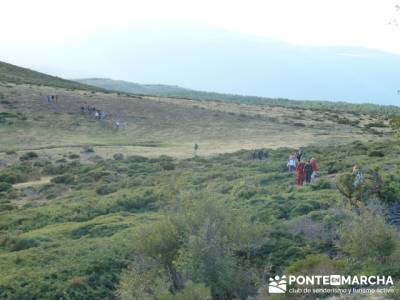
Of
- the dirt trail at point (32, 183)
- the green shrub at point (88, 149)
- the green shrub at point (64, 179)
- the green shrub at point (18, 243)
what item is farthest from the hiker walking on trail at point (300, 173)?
the green shrub at point (88, 149)

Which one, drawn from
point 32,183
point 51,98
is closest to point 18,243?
point 32,183

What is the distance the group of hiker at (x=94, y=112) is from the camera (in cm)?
5816

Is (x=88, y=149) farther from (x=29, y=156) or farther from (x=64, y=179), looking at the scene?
(x=64, y=179)

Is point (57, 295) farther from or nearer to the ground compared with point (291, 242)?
nearer to the ground

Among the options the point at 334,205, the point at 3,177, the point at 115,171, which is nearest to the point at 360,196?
the point at 334,205

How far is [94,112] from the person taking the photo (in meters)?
59.7

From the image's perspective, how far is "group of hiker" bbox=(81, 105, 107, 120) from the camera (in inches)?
2290

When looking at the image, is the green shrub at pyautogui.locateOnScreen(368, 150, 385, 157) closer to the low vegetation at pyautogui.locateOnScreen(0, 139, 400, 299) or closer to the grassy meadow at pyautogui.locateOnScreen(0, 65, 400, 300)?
the grassy meadow at pyautogui.locateOnScreen(0, 65, 400, 300)

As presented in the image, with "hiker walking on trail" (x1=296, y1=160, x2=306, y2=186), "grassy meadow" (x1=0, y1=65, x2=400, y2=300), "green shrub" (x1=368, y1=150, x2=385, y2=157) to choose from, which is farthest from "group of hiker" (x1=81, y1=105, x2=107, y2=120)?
"hiker walking on trail" (x1=296, y1=160, x2=306, y2=186)

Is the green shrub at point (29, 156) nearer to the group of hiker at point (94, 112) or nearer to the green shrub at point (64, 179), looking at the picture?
the green shrub at point (64, 179)

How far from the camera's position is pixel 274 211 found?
1997 cm

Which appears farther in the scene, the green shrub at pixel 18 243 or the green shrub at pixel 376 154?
the green shrub at pixel 376 154

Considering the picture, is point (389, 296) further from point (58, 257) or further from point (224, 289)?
point (58, 257)

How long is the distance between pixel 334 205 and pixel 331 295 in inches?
305
